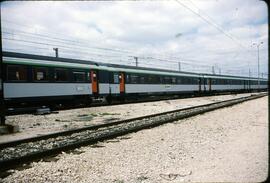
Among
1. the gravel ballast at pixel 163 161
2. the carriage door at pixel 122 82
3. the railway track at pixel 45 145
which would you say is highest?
the carriage door at pixel 122 82

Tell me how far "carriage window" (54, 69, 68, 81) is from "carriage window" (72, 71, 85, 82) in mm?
703

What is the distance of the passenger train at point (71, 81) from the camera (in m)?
13.3

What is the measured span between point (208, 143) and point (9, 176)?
4.85 metres

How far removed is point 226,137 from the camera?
768cm

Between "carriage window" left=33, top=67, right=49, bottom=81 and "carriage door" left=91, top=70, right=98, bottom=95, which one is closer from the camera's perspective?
"carriage window" left=33, top=67, right=49, bottom=81

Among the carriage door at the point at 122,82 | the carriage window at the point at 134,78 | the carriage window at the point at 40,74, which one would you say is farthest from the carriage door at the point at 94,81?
the carriage window at the point at 134,78

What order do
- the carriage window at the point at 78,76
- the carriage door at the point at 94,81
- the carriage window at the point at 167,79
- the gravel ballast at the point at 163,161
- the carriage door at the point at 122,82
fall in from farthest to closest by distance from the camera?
the carriage window at the point at 167,79 → the carriage door at the point at 122,82 → the carriage door at the point at 94,81 → the carriage window at the point at 78,76 → the gravel ballast at the point at 163,161

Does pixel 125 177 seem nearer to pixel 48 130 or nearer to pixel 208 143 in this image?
pixel 208 143

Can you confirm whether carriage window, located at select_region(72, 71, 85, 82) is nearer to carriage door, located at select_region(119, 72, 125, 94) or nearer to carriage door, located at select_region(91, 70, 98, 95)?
carriage door, located at select_region(91, 70, 98, 95)

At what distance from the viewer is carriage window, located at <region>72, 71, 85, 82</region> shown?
55.2 ft

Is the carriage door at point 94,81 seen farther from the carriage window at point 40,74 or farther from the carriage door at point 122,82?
the carriage window at point 40,74

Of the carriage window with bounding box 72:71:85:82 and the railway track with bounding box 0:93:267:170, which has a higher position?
the carriage window with bounding box 72:71:85:82

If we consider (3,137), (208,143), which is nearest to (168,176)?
(208,143)

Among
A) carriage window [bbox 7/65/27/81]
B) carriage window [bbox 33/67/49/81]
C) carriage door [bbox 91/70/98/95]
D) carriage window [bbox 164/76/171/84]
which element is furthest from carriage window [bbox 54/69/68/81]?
carriage window [bbox 164/76/171/84]
